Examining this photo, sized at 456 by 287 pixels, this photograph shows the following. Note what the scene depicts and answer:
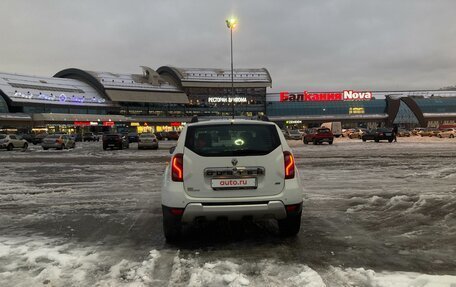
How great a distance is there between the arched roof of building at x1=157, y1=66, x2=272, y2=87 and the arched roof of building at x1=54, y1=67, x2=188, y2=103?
157 inches

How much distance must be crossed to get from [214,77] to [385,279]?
132 metres

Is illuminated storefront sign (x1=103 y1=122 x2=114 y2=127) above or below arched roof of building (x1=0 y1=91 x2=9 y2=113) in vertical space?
below

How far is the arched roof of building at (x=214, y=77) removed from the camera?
131 m

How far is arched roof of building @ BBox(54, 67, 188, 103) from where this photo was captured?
119 m

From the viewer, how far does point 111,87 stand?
119 metres

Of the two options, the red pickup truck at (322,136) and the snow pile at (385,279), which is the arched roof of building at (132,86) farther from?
the snow pile at (385,279)

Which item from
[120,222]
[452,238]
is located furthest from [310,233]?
[120,222]

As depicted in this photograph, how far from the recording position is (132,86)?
124 meters

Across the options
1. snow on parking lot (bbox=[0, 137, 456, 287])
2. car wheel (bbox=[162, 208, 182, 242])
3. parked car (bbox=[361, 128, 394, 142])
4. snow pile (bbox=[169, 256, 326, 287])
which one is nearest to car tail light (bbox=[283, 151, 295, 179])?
snow on parking lot (bbox=[0, 137, 456, 287])

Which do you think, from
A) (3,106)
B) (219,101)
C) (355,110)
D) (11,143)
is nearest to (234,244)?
(11,143)

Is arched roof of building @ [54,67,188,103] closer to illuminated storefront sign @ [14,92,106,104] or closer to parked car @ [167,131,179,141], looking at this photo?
illuminated storefront sign @ [14,92,106,104]

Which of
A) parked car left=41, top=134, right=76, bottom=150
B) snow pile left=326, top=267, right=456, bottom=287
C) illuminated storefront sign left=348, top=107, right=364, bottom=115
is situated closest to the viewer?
snow pile left=326, top=267, right=456, bottom=287

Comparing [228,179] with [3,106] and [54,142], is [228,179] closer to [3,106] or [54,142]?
[54,142]

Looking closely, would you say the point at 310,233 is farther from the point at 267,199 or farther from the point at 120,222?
the point at 120,222
